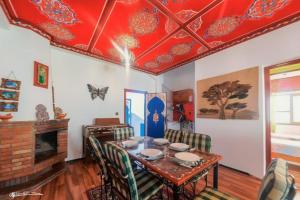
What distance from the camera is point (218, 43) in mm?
2770

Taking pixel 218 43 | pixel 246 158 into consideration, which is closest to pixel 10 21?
pixel 218 43

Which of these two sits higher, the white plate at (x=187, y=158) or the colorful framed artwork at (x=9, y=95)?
the colorful framed artwork at (x=9, y=95)

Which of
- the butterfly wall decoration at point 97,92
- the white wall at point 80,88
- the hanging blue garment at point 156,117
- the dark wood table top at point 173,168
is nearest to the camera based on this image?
the dark wood table top at point 173,168

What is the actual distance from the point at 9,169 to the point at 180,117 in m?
4.25

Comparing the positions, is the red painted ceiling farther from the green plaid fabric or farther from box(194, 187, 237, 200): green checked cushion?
box(194, 187, 237, 200): green checked cushion

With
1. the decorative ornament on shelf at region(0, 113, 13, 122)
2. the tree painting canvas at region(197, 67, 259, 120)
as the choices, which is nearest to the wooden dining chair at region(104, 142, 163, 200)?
the decorative ornament on shelf at region(0, 113, 13, 122)

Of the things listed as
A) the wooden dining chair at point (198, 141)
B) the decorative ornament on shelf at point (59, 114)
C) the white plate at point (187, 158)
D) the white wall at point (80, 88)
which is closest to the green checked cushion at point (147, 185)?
the white plate at point (187, 158)

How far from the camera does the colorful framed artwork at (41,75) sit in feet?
7.85

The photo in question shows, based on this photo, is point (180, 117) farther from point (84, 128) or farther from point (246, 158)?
point (84, 128)

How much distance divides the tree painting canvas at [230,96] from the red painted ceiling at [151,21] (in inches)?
28.2

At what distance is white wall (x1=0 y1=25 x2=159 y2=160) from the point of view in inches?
85.3

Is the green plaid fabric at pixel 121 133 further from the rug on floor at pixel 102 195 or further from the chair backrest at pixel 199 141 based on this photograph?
the chair backrest at pixel 199 141

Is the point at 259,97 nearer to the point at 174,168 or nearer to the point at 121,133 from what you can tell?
the point at 174,168

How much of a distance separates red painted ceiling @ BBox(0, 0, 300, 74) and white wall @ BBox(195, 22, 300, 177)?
0.60 feet
